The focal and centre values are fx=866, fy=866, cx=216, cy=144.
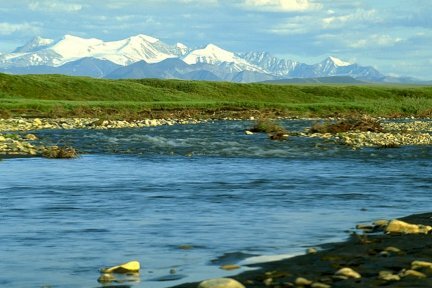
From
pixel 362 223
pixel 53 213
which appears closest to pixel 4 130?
pixel 53 213

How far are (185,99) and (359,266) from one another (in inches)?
4307

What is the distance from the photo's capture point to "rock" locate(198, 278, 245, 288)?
1030 cm

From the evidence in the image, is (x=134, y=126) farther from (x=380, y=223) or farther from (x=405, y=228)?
(x=405, y=228)

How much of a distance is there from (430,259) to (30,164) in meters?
21.9

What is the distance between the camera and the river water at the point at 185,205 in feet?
42.9

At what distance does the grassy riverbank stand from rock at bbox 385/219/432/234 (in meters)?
54.3

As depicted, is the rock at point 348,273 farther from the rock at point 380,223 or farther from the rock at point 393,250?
the rock at point 380,223

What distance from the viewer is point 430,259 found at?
40.2ft

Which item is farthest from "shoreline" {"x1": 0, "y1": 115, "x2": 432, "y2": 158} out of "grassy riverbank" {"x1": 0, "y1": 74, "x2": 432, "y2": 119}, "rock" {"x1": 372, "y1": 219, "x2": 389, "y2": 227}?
"rock" {"x1": 372, "y1": 219, "x2": 389, "y2": 227}

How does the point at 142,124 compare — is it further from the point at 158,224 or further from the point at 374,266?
the point at 374,266

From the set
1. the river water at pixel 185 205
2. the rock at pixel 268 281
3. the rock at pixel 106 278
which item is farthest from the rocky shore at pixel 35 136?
the rock at pixel 268 281

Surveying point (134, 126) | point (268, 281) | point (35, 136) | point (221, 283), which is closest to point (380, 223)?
point (268, 281)

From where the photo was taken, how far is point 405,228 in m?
15.0

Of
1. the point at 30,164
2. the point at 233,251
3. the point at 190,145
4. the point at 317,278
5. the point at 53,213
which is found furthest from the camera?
the point at 190,145
